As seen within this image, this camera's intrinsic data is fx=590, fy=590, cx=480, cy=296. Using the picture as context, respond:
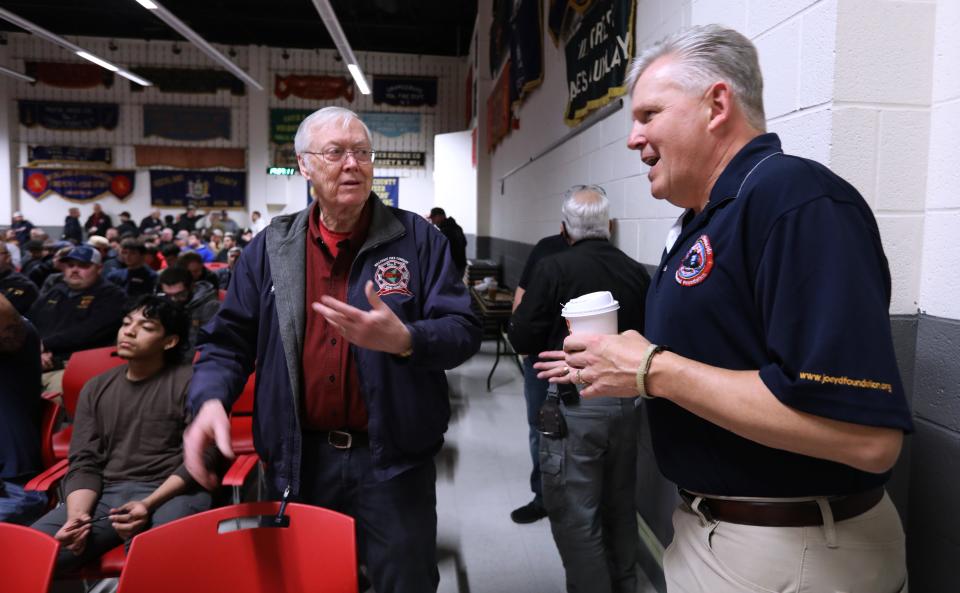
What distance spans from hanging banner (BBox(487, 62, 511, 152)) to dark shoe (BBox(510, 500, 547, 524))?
5198 mm

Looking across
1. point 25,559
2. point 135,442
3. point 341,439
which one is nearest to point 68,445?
point 135,442

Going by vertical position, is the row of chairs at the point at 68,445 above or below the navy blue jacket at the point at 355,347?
below

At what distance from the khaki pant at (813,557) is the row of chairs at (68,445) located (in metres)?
1.64

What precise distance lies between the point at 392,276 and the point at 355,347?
0.21 meters

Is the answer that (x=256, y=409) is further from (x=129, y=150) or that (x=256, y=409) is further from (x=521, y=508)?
(x=129, y=150)

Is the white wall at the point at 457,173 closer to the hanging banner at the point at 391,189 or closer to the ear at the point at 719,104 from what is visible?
the hanging banner at the point at 391,189

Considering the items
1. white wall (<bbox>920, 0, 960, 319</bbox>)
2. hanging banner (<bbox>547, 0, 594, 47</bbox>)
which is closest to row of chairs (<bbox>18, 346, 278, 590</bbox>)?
white wall (<bbox>920, 0, 960, 319</bbox>)

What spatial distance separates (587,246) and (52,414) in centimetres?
228

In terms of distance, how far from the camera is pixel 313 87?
560 inches

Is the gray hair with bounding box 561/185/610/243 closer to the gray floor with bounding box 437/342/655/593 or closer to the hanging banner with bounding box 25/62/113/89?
the gray floor with bounding box 437/342/655/593

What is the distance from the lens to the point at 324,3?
23.3ft

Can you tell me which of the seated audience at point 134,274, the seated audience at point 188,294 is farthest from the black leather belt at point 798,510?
the seated audience at point 134,274

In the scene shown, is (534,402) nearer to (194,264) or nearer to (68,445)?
(68,445)

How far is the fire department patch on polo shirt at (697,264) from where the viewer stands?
0.90 m
